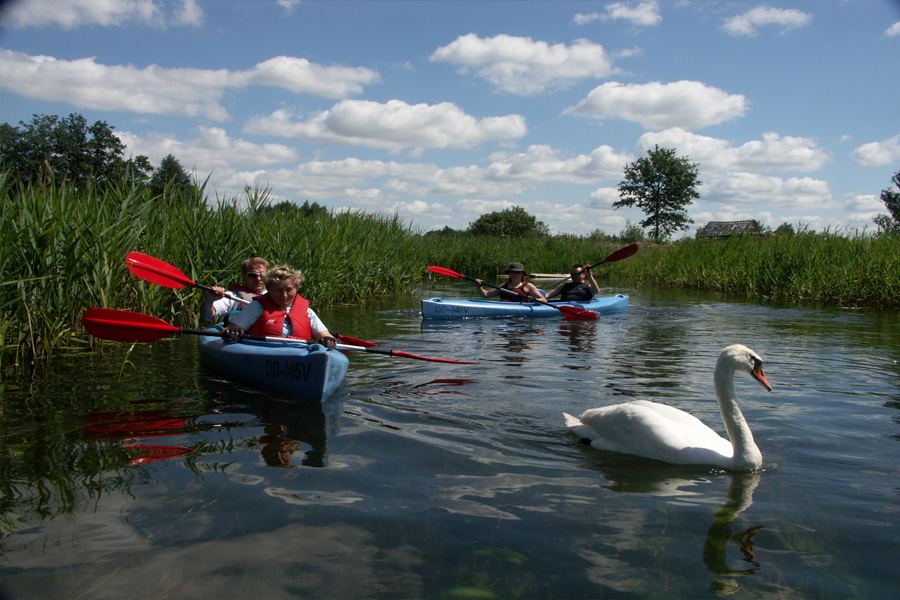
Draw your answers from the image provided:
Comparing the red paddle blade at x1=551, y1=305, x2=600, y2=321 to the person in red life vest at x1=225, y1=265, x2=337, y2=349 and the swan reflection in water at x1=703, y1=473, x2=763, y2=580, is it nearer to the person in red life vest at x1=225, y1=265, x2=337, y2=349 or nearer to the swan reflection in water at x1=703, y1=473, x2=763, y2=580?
the person in red life vest at x1=225, y1=265, x2=337, y2=349

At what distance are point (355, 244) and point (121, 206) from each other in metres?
5.58

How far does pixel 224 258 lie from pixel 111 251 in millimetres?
1722

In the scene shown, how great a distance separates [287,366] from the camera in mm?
4336

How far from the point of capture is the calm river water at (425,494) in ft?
6.82

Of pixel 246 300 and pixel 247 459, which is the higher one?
pixel 246 300

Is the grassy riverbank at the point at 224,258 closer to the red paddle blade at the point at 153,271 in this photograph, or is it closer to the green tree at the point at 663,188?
the red paddle blade at the point at 153,271

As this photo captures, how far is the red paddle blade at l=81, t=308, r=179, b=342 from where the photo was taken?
4562 mm

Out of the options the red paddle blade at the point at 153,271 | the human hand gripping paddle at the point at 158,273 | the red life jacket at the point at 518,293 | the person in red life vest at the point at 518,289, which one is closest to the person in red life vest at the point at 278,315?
the human hand gripping paddle at the point at 158,273

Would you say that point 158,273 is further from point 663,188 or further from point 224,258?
point 663,188

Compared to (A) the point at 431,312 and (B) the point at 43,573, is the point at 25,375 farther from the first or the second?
(A) the point at 431,312

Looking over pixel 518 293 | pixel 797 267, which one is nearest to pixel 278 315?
pixel 518 293

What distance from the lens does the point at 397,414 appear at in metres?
4.10

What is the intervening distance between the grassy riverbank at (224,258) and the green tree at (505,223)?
26156 mm

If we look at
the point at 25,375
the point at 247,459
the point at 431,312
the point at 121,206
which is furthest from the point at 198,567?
the point at 431,312
